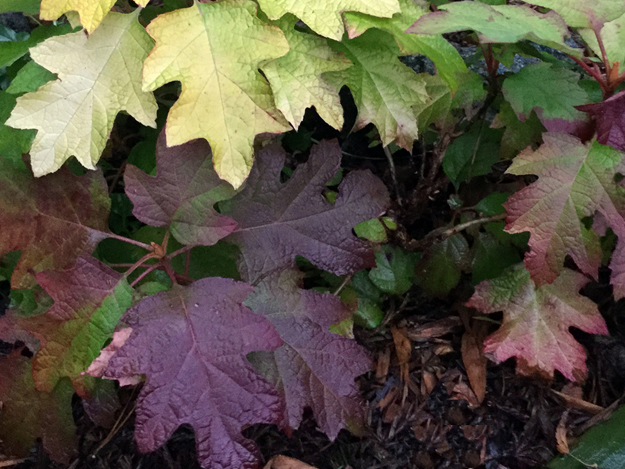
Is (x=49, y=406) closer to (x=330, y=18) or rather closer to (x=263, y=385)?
(x=263, y=385)

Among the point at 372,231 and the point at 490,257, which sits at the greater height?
the point at 372,231

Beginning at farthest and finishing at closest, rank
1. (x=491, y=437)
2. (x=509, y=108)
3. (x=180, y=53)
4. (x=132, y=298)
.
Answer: (x=491, y=437) < (x=509, y=108) < (x=132, y=298) < (x=180, y=53)

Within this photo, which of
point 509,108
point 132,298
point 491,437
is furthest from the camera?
point 491,437

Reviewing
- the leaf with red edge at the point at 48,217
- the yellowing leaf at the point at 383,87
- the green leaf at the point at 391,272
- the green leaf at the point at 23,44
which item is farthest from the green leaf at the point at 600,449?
the green leaf at the point at 23,44

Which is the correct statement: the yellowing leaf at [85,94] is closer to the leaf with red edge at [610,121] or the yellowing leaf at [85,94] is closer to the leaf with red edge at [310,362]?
the leaf with red edge at [310,362]

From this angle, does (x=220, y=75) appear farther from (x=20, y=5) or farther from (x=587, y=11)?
(x=587, y=11)

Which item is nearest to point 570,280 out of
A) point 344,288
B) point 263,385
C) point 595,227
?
point 595,227

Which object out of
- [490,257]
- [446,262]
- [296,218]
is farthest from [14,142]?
[490,257]
